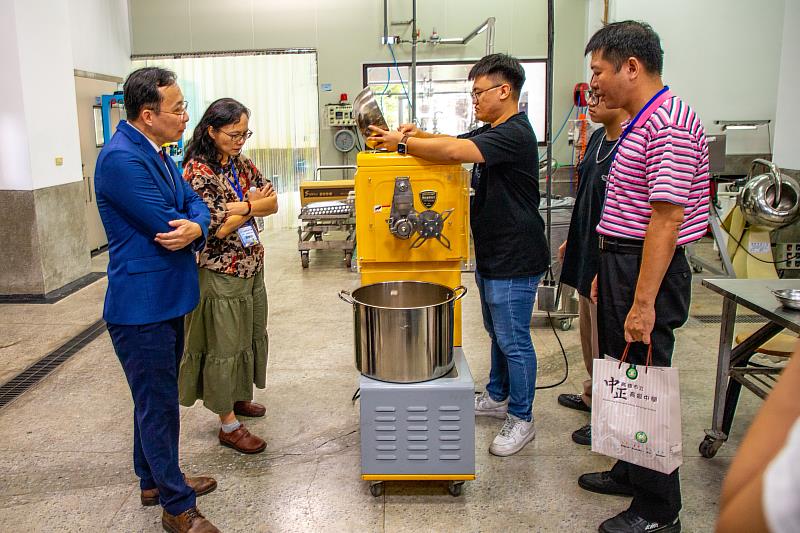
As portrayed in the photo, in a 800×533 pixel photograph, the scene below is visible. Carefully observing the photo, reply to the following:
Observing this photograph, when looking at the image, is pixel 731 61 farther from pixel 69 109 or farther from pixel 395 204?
pixel 69 109

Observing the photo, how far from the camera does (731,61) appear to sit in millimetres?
6633

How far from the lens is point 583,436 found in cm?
276

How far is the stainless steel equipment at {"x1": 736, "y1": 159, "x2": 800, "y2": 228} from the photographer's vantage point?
444cm

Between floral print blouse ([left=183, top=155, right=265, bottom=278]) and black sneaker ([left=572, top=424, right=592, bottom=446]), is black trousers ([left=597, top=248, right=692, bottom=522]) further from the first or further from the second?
floral print blouse ([left=183, top=155, right=265, bottom=278])

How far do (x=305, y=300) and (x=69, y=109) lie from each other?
2.66 m

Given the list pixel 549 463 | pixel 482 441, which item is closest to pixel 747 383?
pixel 549 463

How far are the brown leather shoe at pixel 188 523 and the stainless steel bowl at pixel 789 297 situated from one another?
2.10 metres

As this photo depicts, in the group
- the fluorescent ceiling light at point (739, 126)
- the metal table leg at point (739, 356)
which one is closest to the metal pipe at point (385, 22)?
the fluorescent ceiling light at point (739, 126)

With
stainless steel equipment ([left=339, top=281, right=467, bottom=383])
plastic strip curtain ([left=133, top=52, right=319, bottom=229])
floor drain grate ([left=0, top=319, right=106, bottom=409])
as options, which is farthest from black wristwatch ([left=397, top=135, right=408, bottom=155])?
plastic strip curtain ([left=133, top=52, right=319, bottom=229])

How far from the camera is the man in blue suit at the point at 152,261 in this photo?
6.21ft

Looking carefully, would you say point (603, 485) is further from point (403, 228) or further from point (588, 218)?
point (403, 228)

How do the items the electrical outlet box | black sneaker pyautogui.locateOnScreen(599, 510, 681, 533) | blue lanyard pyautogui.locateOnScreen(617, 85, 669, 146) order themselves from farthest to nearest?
1. the electrical outlet box
2. black sneaker pyautogui.locateOnScreen(599, 510, 681, 533)
3. blue lanyard pyautogui.locateOnScreen(617, 85, 669, 146)

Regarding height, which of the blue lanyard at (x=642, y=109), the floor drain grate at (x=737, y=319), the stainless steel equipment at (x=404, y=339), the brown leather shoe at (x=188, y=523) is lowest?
the brown leather shoe at (x=188, y=523)

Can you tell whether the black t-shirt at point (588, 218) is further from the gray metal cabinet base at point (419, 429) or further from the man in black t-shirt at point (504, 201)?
the gray metal cabinet base at point (419, 429)
